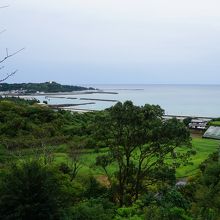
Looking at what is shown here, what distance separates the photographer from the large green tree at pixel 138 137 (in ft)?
61.8

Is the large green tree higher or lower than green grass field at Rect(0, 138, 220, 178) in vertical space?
higher

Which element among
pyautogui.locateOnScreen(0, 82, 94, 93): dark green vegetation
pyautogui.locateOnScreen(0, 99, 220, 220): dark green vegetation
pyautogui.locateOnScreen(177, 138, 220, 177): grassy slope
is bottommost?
pyautogui.locateOnScreen(177, 138, 220, 177): grassy slope

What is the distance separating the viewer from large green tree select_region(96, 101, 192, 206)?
18828 millimetres

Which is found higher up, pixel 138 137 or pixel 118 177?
pixel 138 137

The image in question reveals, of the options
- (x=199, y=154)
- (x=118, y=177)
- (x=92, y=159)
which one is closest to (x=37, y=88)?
(x=199, y=154)

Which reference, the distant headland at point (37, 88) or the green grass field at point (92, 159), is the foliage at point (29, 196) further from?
the distant headland at point (37, 88)

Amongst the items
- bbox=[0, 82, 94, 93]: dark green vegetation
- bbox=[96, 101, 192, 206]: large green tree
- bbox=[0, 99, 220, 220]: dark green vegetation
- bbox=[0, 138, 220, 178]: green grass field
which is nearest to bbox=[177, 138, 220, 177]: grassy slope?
bbox=[0, 138, 220, 178]: green grass field

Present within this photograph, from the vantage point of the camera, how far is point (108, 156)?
63.2 feet

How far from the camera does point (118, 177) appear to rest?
65.8ft

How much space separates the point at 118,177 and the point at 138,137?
225 cm

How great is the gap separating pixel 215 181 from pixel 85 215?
6.79 m

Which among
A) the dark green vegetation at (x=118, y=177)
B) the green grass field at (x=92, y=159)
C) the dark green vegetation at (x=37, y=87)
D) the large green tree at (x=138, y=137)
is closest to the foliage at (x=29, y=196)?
the dark green vegetation at (x=118, y=177)

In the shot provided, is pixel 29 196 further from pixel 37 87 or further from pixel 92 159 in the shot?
pixel 37 87

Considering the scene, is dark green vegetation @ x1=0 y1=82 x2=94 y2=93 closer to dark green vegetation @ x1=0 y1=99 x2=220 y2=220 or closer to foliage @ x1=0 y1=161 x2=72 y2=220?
dark green vegetation @ x1=0 y1=99 x2=220 y2=220
